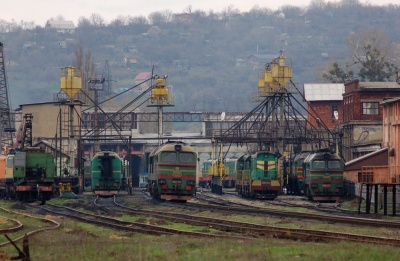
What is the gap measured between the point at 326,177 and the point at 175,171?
10.1m

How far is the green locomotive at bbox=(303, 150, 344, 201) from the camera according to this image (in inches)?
2060

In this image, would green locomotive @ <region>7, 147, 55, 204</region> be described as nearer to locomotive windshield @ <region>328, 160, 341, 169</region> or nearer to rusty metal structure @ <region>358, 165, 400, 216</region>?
locomotive windshield @ <region>328, 160, 341, 169</region>

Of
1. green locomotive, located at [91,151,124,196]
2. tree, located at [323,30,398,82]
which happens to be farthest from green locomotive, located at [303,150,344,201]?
tree, located at [323,30,398,82]

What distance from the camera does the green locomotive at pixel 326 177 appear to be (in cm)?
5231

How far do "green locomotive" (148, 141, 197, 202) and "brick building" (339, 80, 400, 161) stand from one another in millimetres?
31216

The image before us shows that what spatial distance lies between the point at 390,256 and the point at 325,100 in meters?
83.0

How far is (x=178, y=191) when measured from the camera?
48250mm

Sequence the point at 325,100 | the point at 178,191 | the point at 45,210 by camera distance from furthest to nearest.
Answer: the point at 325,100 → the point at 178,191 → the point at 45,210

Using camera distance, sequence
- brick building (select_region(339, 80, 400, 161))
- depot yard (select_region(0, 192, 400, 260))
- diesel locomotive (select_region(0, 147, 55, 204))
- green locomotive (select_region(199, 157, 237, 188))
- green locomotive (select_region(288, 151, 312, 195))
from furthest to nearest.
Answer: green locomotive (select_region(199, 157, 237, 188)) → brick building (select_region(339, 80, 400, 161)) → green locomotive (select_region(288, 151, 312, 195)) → diesel locomotive (select_region(0, 147, 55, 204)) → depot yard (select_region(0, 192, 400, 260))

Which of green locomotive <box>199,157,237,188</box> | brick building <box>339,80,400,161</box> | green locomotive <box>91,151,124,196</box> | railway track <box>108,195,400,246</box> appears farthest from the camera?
green locomotive <box>199,157,237,188</box>

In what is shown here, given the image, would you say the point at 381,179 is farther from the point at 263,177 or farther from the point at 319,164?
the point at 263,177

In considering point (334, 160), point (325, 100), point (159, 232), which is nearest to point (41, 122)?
point (325, 100)

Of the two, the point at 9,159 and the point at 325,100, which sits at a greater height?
the point at 325,100

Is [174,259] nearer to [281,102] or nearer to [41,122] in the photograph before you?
[281,102]
